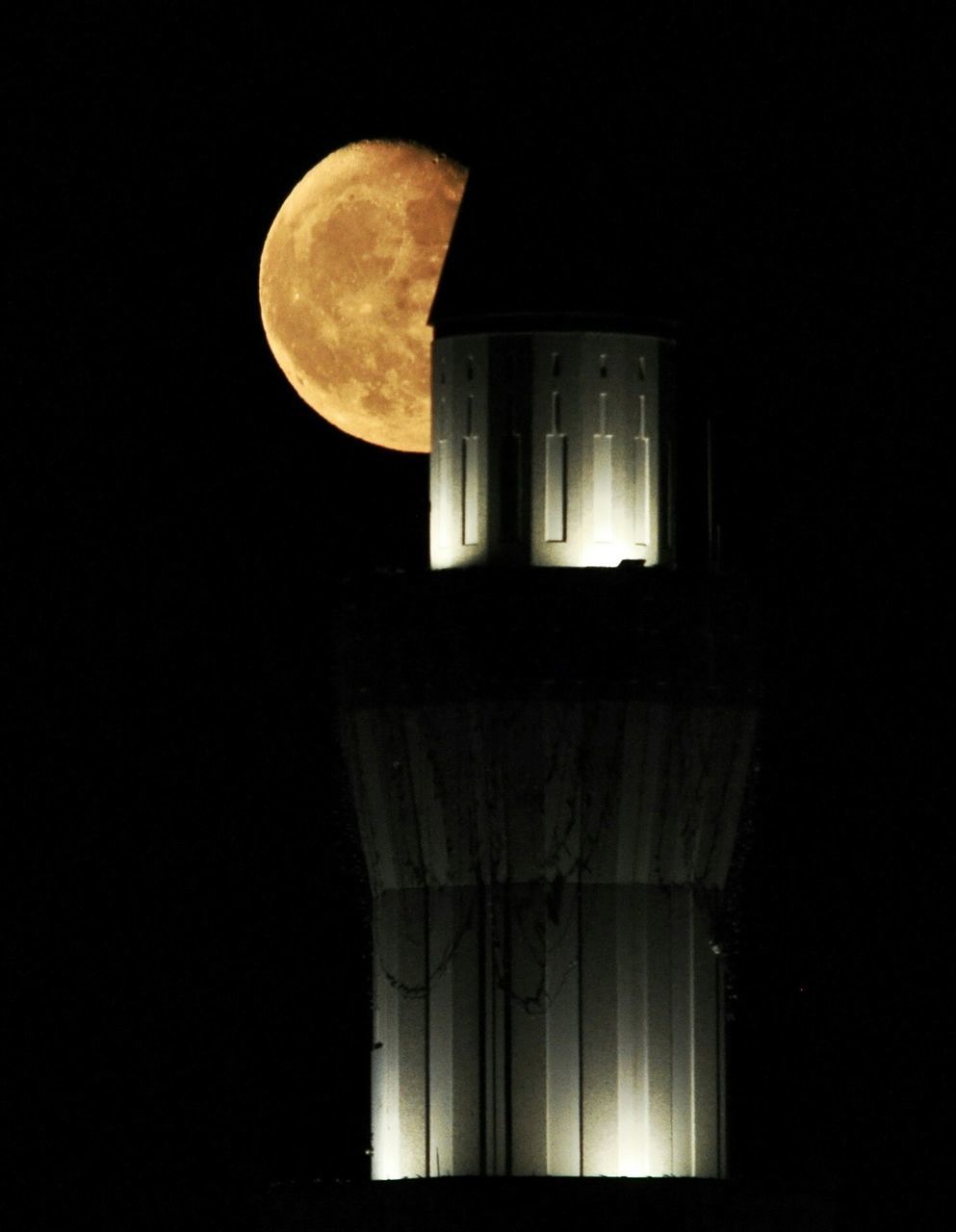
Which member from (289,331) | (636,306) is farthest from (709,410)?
(289,331)

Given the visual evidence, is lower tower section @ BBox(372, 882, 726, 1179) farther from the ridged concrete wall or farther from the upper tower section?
the upper tower section

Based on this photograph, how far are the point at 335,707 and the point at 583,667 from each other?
10.2 ft

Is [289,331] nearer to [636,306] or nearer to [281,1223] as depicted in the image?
[636,306]

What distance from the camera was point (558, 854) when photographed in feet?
225

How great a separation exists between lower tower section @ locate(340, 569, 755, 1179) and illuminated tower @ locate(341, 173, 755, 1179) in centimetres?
2

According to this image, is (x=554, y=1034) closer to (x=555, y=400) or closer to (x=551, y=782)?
(x=551, y=782)

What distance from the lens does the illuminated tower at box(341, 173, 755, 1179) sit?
6850cm

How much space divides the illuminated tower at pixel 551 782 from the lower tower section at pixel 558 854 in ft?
0.08

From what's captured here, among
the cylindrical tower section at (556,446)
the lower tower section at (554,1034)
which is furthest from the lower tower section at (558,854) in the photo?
the cylindrical tower section at (556,446)

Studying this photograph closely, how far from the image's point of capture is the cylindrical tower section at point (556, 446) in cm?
6919

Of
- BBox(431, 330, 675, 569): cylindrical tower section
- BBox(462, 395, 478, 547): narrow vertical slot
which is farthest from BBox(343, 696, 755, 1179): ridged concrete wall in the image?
BBox(462, 395, 478, 547): narrow vertical slot

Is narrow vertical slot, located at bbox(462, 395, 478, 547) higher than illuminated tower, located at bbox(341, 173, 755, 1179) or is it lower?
higher

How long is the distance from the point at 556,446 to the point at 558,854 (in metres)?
4.55

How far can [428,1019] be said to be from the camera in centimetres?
6894
